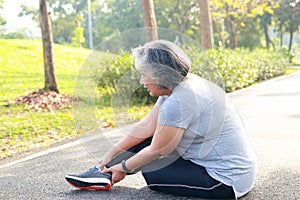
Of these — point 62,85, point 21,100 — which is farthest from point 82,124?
point 62,85

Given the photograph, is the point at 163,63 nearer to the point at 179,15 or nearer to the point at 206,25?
the point at 206,25

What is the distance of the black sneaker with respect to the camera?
10.9ft

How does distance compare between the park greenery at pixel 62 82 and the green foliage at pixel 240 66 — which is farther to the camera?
the green foliage at pixel 240 66

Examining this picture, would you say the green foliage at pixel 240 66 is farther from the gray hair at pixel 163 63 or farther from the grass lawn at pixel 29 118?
the gray hair at pixel 163 63

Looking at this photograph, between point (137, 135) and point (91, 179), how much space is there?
50 centimetres

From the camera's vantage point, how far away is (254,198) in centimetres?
328

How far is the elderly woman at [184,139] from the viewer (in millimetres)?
2793

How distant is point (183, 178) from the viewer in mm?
3027

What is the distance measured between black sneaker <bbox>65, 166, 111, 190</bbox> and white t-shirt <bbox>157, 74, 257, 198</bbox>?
67 cm

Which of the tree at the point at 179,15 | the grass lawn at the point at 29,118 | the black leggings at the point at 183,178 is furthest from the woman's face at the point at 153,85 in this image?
the tree at the point at 179,15

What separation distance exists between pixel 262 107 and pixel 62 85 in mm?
6102

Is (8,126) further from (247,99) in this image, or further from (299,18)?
(299,18)

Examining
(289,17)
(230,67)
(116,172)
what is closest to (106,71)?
(116,172)

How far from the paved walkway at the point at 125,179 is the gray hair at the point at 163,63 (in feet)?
3.17
